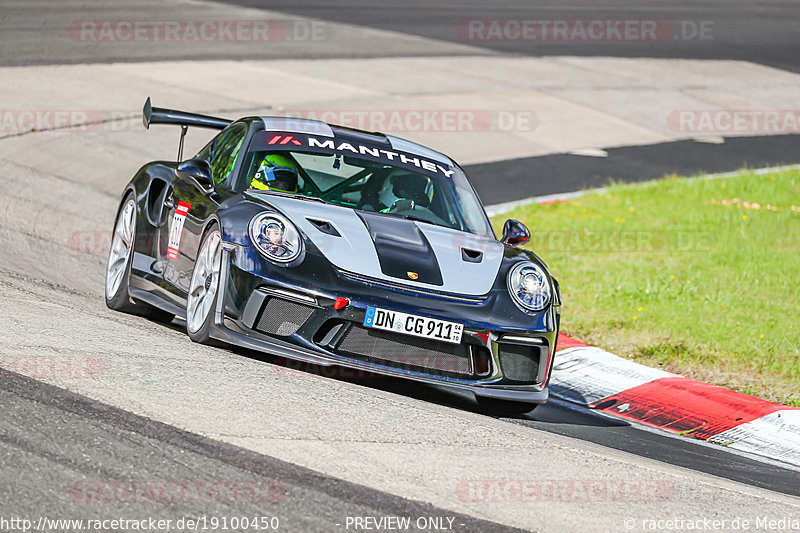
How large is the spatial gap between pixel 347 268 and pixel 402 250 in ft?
1.25

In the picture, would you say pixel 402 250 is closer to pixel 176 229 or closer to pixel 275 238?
pixel 275 238

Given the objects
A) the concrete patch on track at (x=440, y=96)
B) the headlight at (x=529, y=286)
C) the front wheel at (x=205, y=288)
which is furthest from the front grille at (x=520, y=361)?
the concrete patch on track at (x=440, y=96)

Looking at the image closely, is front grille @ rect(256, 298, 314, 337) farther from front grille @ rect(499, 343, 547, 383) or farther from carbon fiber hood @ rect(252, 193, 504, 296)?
front grille @ rect(499, 343, 547, 383)

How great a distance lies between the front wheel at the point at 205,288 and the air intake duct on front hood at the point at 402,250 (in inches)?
31.6

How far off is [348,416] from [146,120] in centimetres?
375

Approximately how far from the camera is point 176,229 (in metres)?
6.82

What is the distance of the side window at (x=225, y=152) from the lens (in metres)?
7.02

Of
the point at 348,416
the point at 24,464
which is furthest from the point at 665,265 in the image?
the point at 24,464

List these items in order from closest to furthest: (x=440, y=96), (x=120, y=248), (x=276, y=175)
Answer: (x=276, y=175) → (x=120, y=248) → (x=440, y=96)

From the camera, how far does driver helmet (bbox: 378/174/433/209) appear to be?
22.6ft

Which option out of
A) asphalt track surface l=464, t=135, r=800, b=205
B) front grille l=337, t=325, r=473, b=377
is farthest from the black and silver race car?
asphalt track surface l=464, t=135, r=800, b=205

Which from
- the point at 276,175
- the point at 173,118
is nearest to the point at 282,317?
the point at 276,175

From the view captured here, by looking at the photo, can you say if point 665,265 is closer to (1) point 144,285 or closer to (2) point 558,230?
(2) point 558,230

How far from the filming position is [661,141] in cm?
1731
